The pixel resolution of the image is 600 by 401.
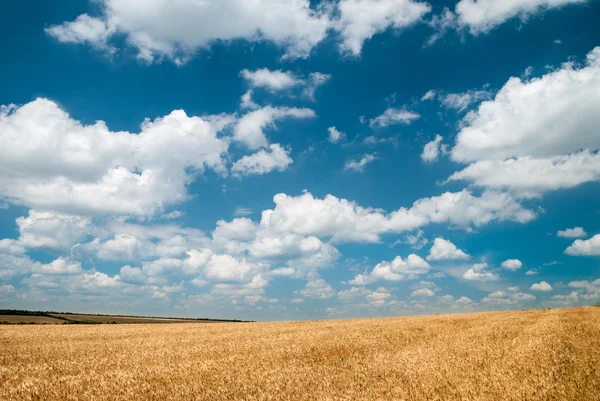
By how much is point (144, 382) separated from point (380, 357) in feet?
28.3

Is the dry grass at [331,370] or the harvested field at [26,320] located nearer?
the dry grass at [331,370]

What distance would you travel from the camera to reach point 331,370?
1271 centimetres

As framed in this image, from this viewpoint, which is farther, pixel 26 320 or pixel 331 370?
pixel 26 320

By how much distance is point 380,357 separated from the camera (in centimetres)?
1454

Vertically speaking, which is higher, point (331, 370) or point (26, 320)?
point (331, 370)

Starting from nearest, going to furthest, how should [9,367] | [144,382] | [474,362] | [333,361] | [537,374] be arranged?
[537,374] < [144,382] < [474,362] < [333,361] < [9,367]

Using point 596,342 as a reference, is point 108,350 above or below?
below

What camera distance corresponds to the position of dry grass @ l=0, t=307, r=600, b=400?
962cm

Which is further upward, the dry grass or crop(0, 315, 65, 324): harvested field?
the dry grass

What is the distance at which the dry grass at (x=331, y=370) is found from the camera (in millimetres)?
9623

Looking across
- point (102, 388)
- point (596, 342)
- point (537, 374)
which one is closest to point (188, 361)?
point (102, 388)

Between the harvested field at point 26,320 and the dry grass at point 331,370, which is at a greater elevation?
the dry grass at point 331,370

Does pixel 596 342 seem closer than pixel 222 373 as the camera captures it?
No

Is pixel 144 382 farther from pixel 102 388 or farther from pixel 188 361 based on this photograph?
pixel 188 361
